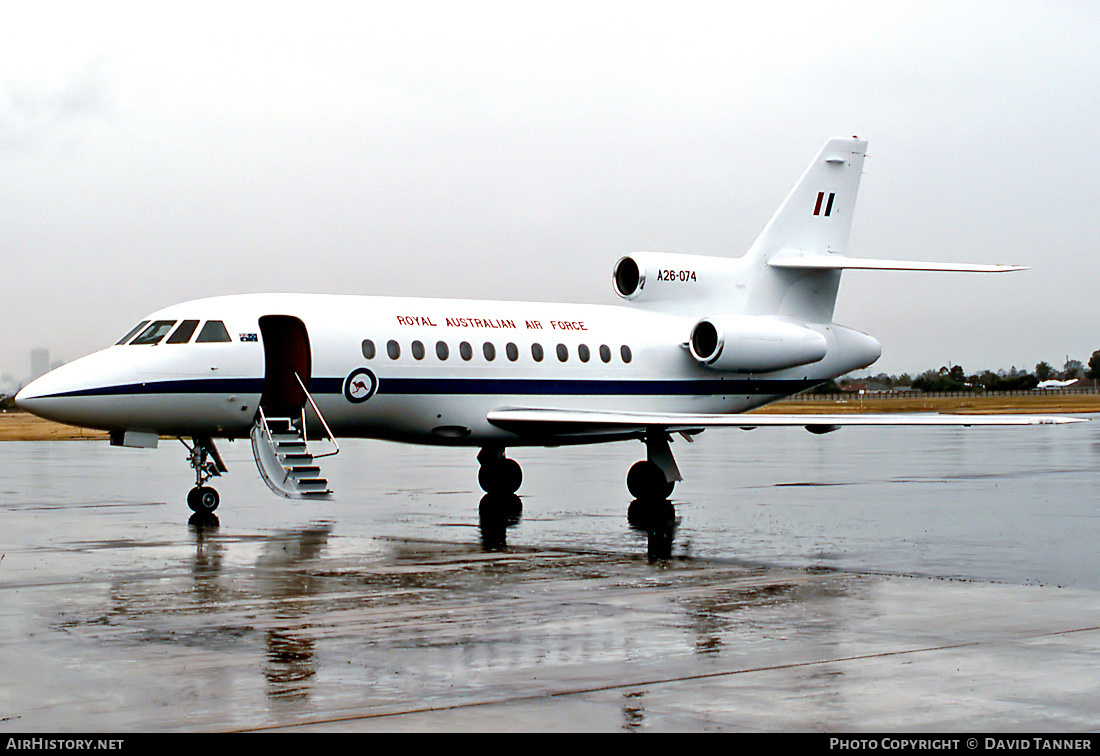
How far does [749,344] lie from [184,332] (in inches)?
394

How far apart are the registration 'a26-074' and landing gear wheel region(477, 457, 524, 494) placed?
4.84 meters

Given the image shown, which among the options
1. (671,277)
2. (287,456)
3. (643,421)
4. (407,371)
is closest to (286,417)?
Answer: (287,456)

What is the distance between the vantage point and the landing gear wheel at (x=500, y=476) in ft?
72.6

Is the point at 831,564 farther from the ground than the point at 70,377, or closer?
closer

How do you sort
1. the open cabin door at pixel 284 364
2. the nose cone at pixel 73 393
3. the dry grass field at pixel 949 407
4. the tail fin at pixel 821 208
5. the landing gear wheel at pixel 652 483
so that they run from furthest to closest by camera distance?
the dry grass field at pixel 949 407
the tail fin at pixel 821 208
the landing gear wheel at pixel 652 483
the open cabin door at pixel 284 364
the nose cone at pixel 73 393

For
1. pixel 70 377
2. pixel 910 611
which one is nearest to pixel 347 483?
pixel 70 377

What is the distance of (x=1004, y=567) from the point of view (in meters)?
13.1

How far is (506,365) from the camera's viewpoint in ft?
70.9

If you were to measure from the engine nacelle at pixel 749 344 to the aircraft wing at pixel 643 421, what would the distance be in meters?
2.62

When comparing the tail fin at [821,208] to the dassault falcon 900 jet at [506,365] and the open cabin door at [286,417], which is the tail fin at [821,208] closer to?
the dassault falcon 900 jet at [506,365]

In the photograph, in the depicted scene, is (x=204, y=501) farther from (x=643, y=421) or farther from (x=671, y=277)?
(x=671, y=277)

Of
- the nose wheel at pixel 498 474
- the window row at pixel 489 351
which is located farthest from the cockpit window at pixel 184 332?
the nose wheel at pixel 498 474
